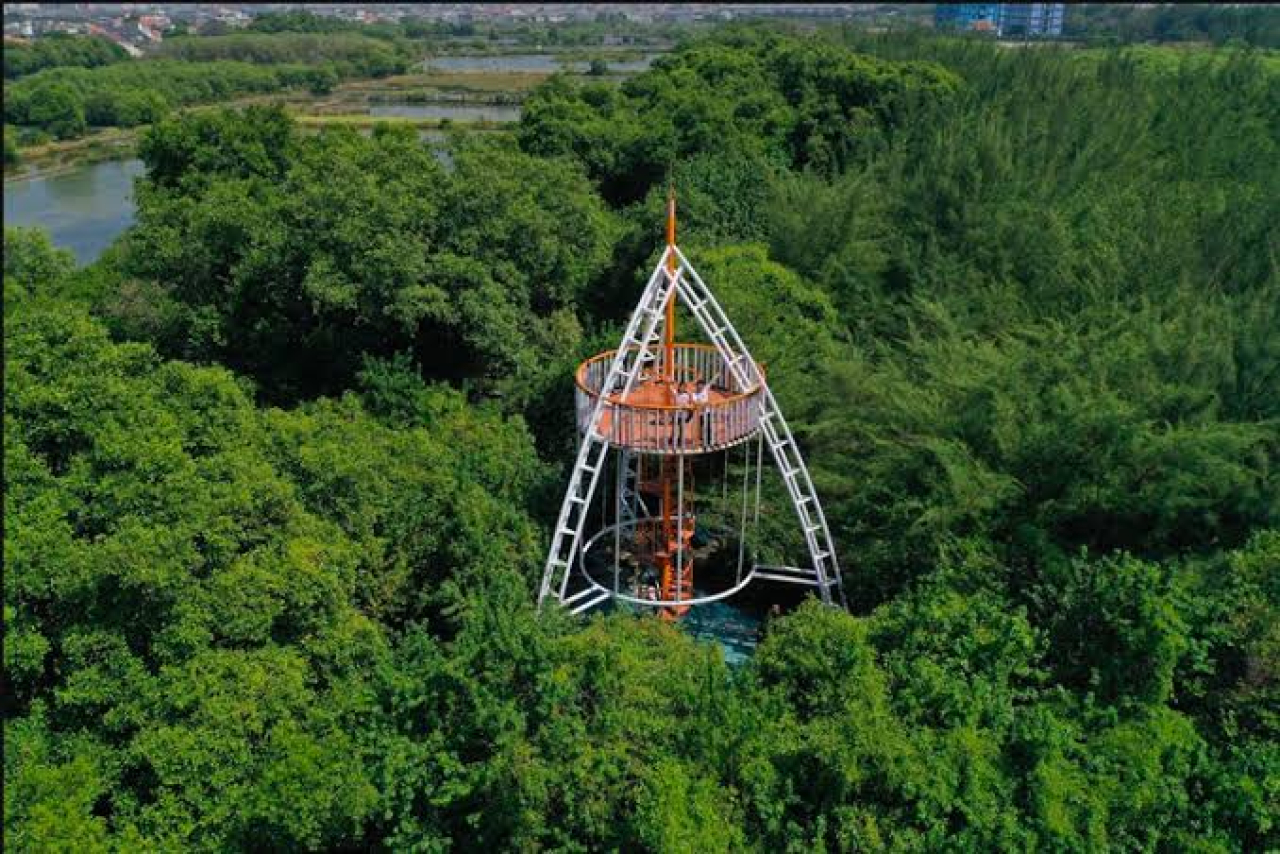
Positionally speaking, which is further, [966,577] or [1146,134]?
[1146,134]

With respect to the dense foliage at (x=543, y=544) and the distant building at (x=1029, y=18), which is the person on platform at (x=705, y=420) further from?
the distant building at (x=1029, y=18)

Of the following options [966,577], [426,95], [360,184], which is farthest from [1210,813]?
[426,95]

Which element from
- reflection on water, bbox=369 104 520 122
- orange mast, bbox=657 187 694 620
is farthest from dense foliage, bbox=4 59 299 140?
orange mast, bbox=657 187 694 620

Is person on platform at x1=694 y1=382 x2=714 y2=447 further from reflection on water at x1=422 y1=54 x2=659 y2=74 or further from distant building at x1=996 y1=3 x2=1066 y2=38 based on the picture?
distant building at x1=996 y1=3 x2=1066 y2=38

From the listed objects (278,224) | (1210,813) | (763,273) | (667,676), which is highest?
(278,224)


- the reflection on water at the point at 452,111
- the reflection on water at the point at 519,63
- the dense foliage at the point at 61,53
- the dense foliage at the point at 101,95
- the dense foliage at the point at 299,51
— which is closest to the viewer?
the dense foliage at the point at 101,95

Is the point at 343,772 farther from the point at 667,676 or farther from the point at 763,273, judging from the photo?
the point at 763,273

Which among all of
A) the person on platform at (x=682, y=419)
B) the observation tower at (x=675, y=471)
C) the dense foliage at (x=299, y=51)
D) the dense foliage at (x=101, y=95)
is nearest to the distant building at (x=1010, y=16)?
the dense foliage at (x=299, y=51)
